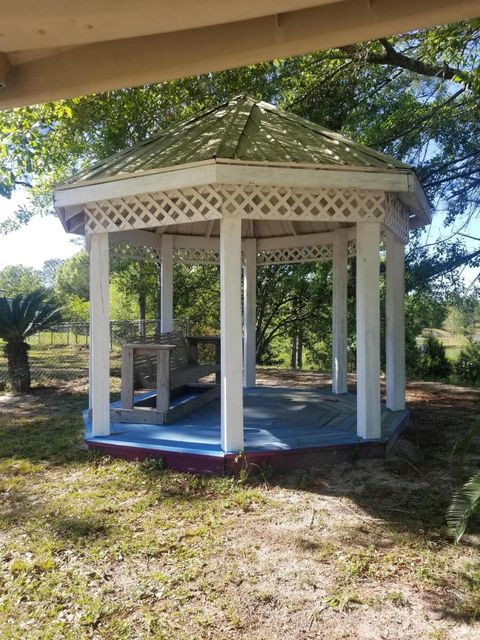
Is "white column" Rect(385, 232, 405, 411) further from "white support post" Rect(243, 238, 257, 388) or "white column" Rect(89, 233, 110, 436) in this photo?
"white column" Rect(89, 233, 110, 436)

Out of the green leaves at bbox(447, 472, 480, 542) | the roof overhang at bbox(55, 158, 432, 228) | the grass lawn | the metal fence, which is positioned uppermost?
the roof overhang at bbox(55, 158, 432, 228)

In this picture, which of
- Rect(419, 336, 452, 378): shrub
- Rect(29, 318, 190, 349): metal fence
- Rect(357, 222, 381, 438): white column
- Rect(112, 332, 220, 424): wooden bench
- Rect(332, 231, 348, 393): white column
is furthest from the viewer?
Rect(29, 318, 190, 349): metal fence

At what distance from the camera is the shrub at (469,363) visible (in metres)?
14.4

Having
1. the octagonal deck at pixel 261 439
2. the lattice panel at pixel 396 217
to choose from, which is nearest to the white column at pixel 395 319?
the lattice panel at pixel 396 217

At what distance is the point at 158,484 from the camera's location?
14.5ft

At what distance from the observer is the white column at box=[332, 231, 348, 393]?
25.8ft

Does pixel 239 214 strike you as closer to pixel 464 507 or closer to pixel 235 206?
pixel 235 206

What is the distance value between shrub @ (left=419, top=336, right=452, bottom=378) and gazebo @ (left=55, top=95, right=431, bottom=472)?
9356 millimetres

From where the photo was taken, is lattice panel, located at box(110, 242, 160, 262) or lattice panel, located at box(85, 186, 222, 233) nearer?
lattice panel, located at box(85, 186, 222, 233)

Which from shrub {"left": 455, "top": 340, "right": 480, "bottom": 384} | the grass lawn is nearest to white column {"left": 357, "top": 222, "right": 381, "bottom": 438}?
the grass lawn

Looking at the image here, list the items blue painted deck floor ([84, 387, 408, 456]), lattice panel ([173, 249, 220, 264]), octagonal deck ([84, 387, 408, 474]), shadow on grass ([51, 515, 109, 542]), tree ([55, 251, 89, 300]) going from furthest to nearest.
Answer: tree ([55, 251, 89, 300])
lattice panel ([173, 249, 220, 264])
blue painted deck floor ([84, 387, 408, 456])
octagonal deck ([84, 387, 408, 474])
shadow on grass ([51, 515, 109, 542])

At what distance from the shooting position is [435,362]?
49.7 ft

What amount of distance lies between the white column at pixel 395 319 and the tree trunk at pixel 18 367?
7.39 metres

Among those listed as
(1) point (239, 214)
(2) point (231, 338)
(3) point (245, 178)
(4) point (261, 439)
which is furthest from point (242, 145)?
(4) point (261, 439)
